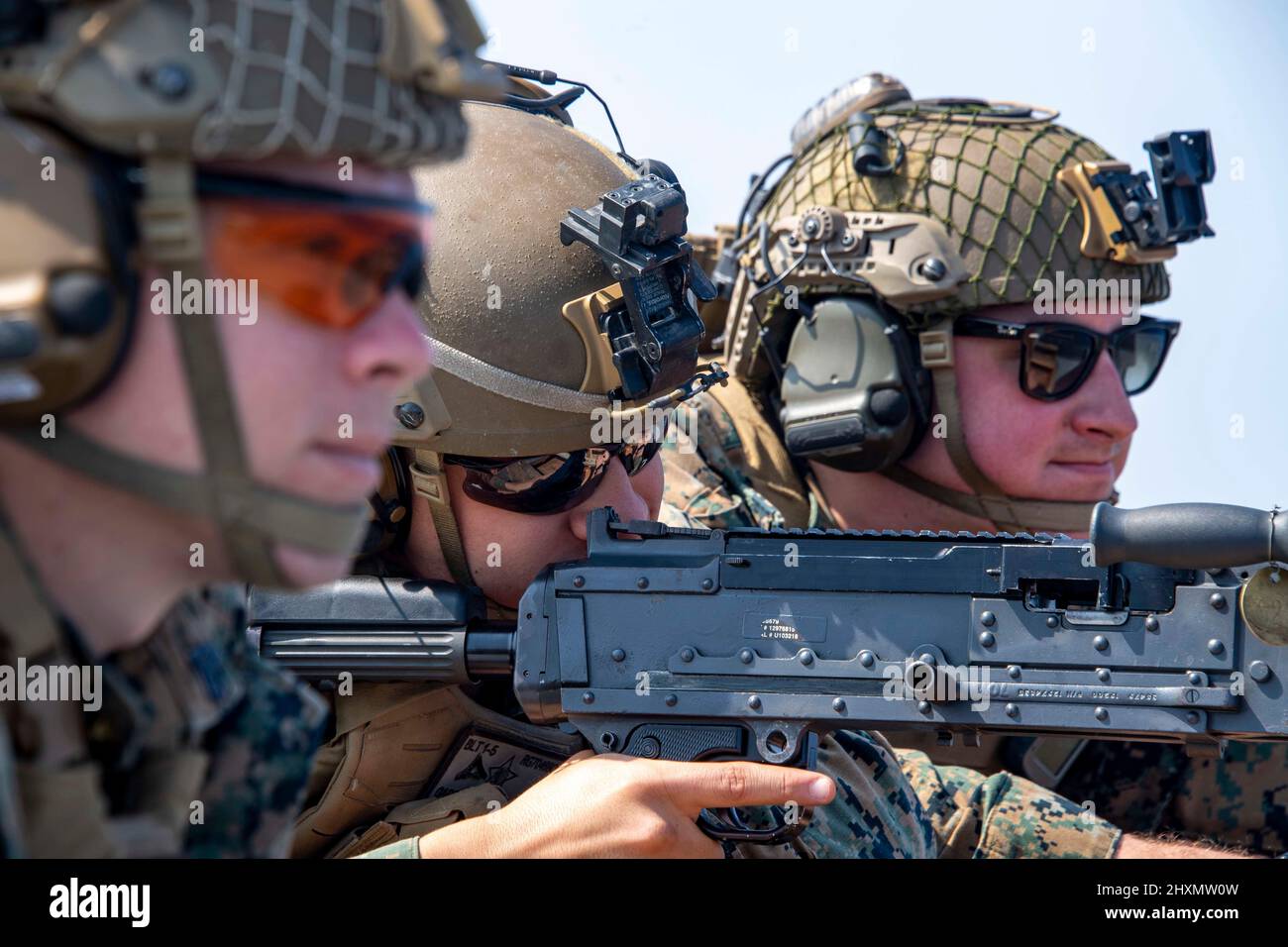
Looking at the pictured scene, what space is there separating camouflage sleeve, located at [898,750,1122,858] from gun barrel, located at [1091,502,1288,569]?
1254 mm

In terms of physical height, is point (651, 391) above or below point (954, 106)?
below

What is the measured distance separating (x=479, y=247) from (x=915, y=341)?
82.6 inches

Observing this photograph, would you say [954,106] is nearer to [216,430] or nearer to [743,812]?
[743,812]

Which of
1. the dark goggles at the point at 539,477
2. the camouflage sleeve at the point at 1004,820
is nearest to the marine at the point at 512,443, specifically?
the dark goggles at the point at 539,477

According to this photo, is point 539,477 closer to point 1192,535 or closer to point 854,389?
point 1192,535

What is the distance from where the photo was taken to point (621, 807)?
311 cm

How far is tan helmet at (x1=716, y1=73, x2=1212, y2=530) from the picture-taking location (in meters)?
4.97

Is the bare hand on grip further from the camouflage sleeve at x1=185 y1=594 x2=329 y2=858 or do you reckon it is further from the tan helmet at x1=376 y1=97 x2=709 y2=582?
the camouflage sleeve at x1=185 y1=594 x2=329 y2=858

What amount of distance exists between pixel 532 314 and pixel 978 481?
215 cm

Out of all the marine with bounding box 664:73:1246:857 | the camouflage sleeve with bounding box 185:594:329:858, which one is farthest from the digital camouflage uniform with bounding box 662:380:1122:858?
the camouflage sleeve with bounding box 185:594:329:858

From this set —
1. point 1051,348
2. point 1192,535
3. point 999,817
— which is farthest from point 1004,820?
point 1051,348

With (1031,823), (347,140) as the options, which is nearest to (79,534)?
(347,140)

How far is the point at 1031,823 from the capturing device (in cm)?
414

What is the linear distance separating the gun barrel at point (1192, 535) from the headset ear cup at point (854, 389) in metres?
1.89
